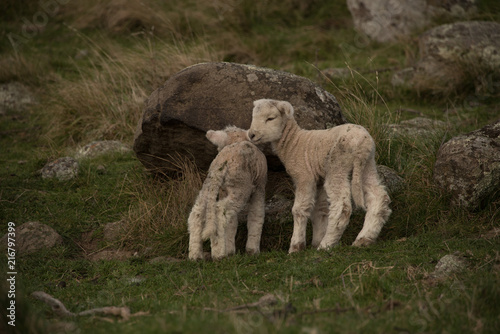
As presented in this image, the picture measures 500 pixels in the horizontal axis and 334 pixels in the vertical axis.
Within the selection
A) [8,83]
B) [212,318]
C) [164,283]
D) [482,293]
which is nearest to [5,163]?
[8,83]

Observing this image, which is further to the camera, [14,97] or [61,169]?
[14,97]

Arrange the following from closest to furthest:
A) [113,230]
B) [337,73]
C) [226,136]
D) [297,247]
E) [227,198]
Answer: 1. [227,198]
2. [297,247]
3. [226,136]
4. [113,230]
5. [337,73]

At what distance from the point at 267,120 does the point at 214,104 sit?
42.1 inches

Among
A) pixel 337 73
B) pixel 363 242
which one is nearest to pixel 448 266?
pixel 363 242

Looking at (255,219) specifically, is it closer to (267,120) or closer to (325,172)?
(325,172)

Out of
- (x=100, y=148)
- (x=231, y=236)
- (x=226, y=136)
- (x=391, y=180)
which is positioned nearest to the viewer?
(x=231, y=236)

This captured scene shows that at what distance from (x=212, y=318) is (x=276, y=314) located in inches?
20.3

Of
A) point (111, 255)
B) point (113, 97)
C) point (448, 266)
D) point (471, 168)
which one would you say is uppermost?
point (471, 168)

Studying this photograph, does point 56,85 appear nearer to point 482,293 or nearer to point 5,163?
point 5,163

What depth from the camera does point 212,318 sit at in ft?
15.1

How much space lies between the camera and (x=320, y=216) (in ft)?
24.3

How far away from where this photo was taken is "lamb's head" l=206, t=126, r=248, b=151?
287 inches

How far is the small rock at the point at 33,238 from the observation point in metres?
7.60

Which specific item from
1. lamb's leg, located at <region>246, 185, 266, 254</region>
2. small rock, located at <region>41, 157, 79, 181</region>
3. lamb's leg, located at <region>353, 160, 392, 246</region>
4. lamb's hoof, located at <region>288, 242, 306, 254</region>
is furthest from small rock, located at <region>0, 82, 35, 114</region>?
lamb's leg, located at <region>353, 160, 392, 246</region>
